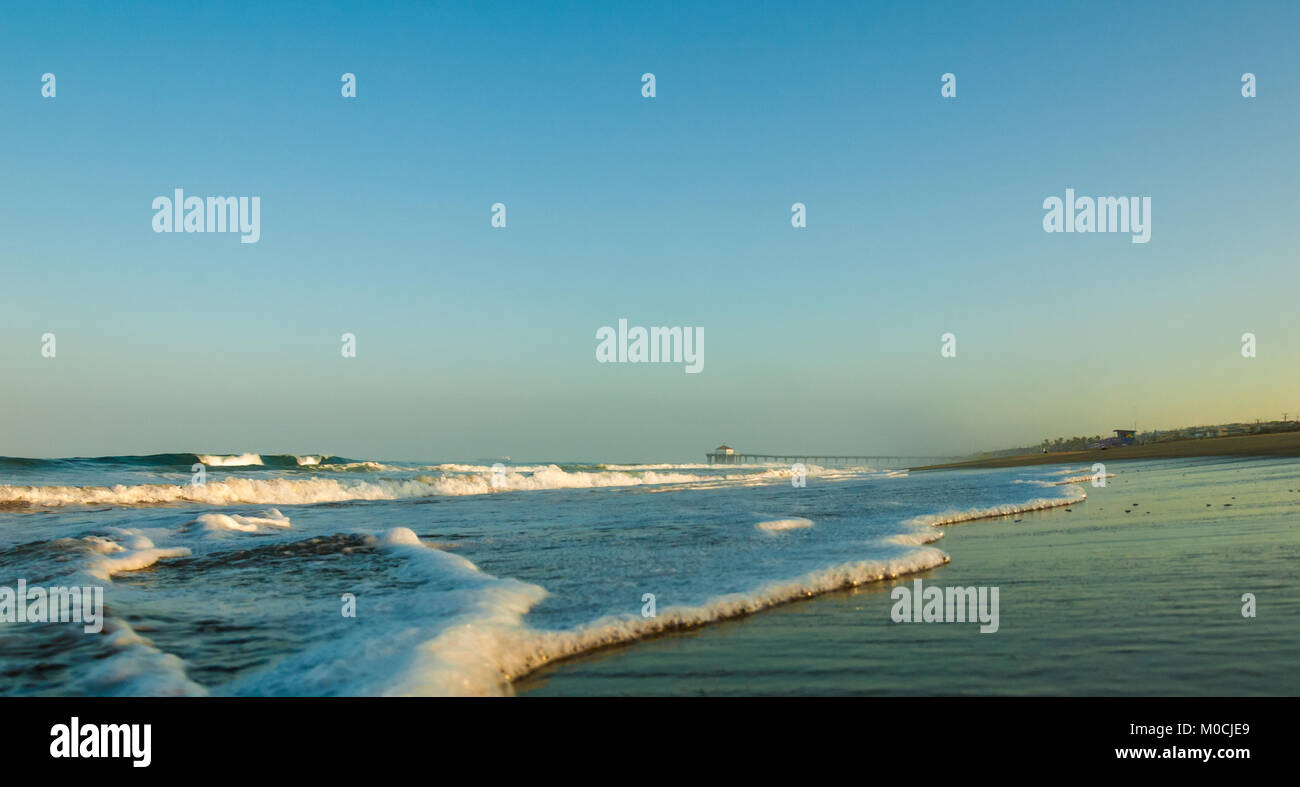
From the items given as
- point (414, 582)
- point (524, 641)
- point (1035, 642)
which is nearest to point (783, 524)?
point (414, 582)

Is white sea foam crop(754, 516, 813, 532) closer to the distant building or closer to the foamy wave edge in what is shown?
the foamy wave edge

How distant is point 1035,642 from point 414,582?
585cm

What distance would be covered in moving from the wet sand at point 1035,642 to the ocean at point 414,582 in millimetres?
447

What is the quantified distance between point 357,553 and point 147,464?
4256cm

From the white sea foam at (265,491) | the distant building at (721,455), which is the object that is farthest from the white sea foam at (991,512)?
the distant building at (721,455)

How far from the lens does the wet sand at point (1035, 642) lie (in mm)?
4270

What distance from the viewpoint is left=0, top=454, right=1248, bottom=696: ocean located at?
4.87 metres

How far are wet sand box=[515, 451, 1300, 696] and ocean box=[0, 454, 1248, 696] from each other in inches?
17.6

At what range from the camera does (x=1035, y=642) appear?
499cm
